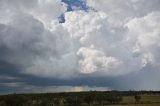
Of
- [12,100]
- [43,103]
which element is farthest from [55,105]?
[12,100]

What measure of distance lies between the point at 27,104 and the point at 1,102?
1557 centimetres

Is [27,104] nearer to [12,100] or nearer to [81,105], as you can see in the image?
[12,100]

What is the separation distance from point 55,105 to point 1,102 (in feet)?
102

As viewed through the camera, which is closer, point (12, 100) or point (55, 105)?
point (12, 100)

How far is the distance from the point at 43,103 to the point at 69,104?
49.5ft

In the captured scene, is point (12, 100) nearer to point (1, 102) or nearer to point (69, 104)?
point (1, 102)

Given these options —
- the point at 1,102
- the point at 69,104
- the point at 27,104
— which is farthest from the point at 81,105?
the point at 1,102

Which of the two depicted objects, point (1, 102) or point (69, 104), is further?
point (69, 104)

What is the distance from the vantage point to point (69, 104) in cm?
19938

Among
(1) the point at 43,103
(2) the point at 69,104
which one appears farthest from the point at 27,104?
(2) the point at 69,104

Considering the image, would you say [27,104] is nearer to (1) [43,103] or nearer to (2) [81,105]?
(1) [43,103]

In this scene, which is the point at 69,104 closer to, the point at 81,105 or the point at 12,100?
the point at 81,105

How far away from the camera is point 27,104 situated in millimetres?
189250

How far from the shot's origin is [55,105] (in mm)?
194625
